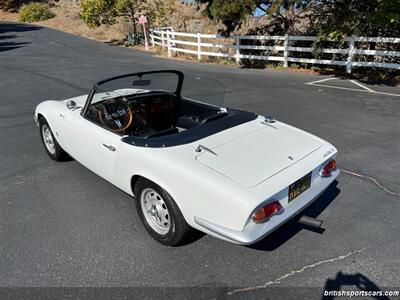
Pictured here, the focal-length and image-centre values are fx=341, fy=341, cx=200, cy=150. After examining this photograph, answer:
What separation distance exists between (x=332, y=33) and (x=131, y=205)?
33.5ft

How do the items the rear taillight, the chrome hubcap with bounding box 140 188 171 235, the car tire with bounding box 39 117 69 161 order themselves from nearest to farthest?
the chrome hubcap with bounding box 140 188 171 235 → the rear taillight → the car tire with bounding box 39 117 69 161

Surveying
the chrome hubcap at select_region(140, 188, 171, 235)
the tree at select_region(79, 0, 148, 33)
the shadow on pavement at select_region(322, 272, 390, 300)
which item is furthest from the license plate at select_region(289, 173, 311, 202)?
the tree at select_region(79, 0, 148, 33)

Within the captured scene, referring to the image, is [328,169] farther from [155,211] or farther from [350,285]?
[155,211]

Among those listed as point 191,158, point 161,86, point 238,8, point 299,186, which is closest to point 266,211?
point 299,186

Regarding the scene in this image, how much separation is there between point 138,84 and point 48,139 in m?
1.94

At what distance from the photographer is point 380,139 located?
553 cm

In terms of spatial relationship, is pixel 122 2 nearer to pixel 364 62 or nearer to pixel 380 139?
pixel 364 62

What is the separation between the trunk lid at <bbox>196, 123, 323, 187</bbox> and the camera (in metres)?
2.79

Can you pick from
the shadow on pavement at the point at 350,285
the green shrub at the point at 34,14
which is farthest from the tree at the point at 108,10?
the shadow on pavement at the point at 350,285

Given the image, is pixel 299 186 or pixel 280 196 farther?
pixel 299 186

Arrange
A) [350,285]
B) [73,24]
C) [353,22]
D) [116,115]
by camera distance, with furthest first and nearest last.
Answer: [73,24]
[353,22]
[116,115]
[350,285]

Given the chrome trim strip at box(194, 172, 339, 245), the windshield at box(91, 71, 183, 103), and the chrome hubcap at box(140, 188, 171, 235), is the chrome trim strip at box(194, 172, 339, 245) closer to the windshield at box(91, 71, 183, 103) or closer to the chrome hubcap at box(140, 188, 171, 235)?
the chrome hubcap at box(140, 188, 171, 235)

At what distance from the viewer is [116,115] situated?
12.3 ft

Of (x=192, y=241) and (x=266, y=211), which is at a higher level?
(x=266, y=211)
